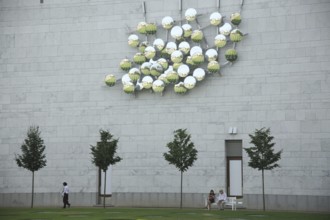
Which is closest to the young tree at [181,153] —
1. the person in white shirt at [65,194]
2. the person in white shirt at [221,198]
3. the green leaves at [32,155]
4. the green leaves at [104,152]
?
the person in white shirt at [221,198]

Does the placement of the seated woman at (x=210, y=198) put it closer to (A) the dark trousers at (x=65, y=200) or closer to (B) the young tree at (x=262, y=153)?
(B) the young tree at (x=262, y=153)

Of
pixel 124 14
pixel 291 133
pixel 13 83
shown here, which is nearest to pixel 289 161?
pixel 291 133

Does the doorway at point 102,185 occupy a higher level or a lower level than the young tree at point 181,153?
lower

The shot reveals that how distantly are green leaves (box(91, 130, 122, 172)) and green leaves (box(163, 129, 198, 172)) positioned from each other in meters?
2.91

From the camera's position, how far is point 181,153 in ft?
102

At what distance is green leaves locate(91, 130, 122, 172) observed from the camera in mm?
31812

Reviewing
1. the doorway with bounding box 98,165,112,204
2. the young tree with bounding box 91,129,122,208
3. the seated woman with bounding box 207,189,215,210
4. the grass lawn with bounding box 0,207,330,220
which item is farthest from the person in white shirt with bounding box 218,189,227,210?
the doorway with bounding box 98,165,112,204

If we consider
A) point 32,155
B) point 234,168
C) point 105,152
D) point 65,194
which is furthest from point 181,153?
point 32,155

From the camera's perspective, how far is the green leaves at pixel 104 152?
1252 inches

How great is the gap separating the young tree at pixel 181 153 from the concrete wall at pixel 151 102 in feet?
5.70

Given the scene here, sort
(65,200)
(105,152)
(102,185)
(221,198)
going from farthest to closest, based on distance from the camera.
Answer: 1. (102,185)
2. (65,200)
3. (105,152)
4. (221,198)

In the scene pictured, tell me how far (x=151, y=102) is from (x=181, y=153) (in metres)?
4.41

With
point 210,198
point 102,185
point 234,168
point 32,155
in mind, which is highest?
point 32,155

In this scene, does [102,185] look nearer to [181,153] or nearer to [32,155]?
[32,155]
